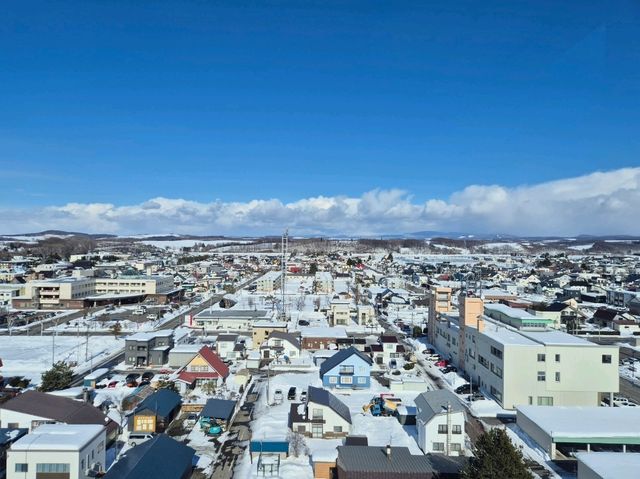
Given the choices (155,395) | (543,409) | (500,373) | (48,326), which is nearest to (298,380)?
(155,395)

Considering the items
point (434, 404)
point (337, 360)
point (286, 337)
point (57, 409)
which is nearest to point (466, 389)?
point (337, 360)

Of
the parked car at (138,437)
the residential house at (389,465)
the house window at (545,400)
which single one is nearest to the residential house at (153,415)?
the parked car at (138,437)

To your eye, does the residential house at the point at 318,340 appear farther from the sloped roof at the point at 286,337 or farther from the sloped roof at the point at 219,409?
the sloped roof at the point at 219,409

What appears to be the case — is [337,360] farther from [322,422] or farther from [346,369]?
[322,422]

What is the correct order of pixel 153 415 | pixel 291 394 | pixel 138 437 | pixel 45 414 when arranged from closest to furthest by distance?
pixel 45 414
pixel 138 437
pixel 153 415
pixel 291 394

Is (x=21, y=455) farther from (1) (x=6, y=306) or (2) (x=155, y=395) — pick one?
(1) (x=6, y=306)

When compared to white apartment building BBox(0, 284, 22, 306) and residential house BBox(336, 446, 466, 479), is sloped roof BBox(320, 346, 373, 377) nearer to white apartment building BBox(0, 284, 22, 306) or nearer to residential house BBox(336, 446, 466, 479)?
residential house BBox(336, 446, 466, 479)
